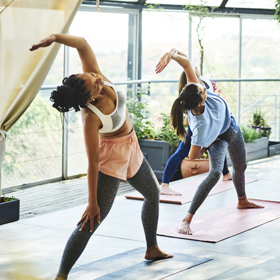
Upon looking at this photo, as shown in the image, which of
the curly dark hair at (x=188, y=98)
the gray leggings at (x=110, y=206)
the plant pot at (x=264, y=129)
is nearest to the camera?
the gray leggings at (x=110, y=206)

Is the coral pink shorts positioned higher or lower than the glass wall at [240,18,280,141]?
Answer: lower

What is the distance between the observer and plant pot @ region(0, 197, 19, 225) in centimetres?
402

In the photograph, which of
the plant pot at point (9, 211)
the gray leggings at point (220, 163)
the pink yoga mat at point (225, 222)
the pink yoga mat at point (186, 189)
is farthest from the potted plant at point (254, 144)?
the plant pot at point (9, 211)

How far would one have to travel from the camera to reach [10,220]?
4082 millimetres

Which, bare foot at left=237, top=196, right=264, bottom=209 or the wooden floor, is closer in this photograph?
bare foot at left=237, top=196, right=264, bottom=209

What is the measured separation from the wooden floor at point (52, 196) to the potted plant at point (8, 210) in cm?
36

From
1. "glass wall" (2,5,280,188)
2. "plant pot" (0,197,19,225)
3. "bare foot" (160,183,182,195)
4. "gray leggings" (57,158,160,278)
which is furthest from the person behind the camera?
"glass wall" (2,5,280,188)

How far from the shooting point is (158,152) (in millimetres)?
6445

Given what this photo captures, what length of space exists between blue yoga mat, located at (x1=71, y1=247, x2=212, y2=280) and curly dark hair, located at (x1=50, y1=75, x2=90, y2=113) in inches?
34.0

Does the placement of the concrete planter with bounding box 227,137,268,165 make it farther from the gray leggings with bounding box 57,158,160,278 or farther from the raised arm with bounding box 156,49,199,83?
the gray leggings with bounding box 57,158,160,278

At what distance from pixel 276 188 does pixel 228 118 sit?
166 centimetres

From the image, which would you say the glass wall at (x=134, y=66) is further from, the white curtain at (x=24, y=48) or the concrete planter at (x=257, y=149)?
the white curtain at (x=24, y=48)

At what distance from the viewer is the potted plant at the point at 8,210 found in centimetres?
402

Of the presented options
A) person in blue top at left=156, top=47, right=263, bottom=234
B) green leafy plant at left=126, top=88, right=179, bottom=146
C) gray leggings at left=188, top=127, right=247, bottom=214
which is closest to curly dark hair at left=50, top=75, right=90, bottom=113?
person in blue top at left=156, top=47, right=263, bottom=234
